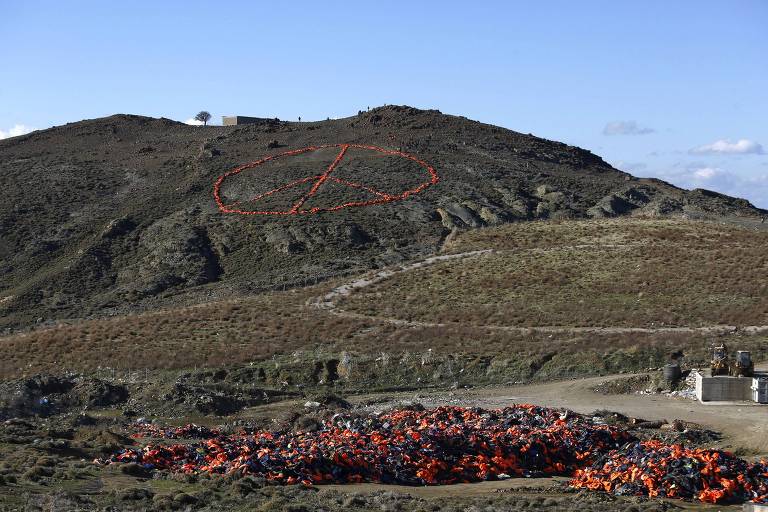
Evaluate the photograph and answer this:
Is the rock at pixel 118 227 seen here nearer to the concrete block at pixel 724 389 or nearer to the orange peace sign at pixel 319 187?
the orange peace sign at pixel 319 187

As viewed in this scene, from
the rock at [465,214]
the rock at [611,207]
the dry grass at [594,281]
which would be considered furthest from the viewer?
the rock at [611,207]

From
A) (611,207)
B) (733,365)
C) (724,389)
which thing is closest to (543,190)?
(611,207)

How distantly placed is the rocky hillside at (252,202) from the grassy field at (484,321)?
8.63 metres

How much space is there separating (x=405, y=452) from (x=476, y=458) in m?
1.92

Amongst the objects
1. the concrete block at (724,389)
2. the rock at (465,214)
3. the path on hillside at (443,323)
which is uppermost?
the rock at (465,214)

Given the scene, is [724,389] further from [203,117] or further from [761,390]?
[203,117]

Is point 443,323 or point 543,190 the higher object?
point 543,190

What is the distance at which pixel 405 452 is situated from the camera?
27.8m

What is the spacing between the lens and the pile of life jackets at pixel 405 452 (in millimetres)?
26703

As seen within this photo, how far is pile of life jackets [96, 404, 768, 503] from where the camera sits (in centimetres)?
2492

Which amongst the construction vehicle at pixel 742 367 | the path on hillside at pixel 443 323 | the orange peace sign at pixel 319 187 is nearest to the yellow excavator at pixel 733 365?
the construction vehicle at pixel 742 367

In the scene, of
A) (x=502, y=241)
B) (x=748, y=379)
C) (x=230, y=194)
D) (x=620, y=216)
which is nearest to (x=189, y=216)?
(x=230, y=194)

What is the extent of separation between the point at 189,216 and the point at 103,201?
30.9 feet

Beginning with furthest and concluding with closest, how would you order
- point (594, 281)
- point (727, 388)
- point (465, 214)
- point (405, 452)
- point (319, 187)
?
point (319, 187), point (465, 214), point (594, 281), point (727, 388), point (405, 452)
